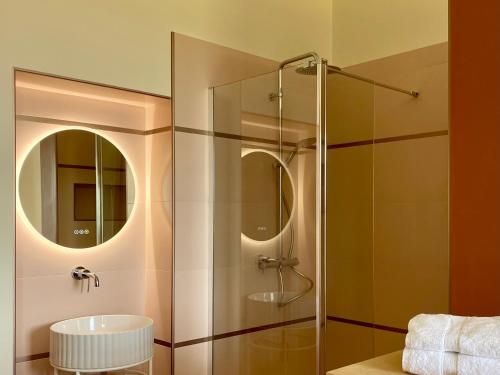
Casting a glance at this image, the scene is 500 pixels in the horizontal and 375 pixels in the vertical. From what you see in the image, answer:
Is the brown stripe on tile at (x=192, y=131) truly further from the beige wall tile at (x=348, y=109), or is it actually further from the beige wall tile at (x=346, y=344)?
the beige wall tile at (x=346, y=344)

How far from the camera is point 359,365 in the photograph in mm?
1231

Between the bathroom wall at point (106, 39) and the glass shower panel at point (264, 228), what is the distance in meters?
0.38

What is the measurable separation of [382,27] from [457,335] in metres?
2.40

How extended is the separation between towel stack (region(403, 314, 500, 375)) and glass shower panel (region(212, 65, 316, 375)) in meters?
1.34

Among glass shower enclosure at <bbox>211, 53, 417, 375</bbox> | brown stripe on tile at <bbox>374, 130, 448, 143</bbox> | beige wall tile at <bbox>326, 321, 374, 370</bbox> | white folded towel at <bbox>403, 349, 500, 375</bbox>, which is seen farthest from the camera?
brown stripe on tile at <bbox>374, 130, 448, 143</bbox>

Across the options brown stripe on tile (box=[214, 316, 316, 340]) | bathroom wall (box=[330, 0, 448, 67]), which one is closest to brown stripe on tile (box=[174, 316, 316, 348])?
brown stripe on tile (box=[214, 316, 316, 340])

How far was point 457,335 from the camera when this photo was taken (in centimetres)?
107

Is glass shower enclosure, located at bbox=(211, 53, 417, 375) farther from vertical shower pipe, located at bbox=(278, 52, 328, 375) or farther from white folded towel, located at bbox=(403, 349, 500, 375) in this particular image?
white folded towel, located at bbox=(403, 349, 500, 375)

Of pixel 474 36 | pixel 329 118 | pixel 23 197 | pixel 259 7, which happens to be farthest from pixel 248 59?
pixel 474 36

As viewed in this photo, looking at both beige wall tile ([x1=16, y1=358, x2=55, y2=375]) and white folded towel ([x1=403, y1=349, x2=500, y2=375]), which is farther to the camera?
beige wall tile ([x1=16, y1=358, x2=55, y2=375])

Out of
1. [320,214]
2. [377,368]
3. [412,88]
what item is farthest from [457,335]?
[412,88]

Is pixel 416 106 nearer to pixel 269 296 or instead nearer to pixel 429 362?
pixel 269 296

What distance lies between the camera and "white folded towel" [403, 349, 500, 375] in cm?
101

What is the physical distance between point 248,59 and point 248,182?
728mm
